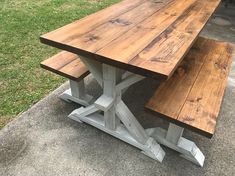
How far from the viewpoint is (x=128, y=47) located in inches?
61.6

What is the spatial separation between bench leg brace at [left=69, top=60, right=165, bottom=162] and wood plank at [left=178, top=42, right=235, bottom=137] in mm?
409

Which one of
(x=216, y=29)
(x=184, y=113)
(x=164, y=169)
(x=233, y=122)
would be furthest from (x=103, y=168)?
(x=216, y=29)

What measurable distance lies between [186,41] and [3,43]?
266 centimetres

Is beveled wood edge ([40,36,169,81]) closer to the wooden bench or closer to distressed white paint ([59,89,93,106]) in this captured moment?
the wooden bench

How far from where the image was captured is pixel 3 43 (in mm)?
3420

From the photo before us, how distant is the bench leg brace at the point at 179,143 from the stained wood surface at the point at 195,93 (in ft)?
0.75

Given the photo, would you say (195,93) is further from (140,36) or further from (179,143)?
(140,36)

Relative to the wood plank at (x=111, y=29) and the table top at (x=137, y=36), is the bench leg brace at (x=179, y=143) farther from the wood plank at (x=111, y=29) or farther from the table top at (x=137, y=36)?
the wood plank at (x=111, y=29)

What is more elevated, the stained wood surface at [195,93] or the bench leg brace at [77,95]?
the stained wood surface at [195,93]

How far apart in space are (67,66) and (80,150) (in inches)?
28.0

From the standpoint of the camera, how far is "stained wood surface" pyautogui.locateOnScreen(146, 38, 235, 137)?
1614 millimetres

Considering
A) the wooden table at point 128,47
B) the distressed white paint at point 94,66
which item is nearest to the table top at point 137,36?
the wooden table at point 128,47

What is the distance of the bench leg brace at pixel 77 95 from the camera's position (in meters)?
2.28

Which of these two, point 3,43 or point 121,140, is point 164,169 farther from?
point 3,43
